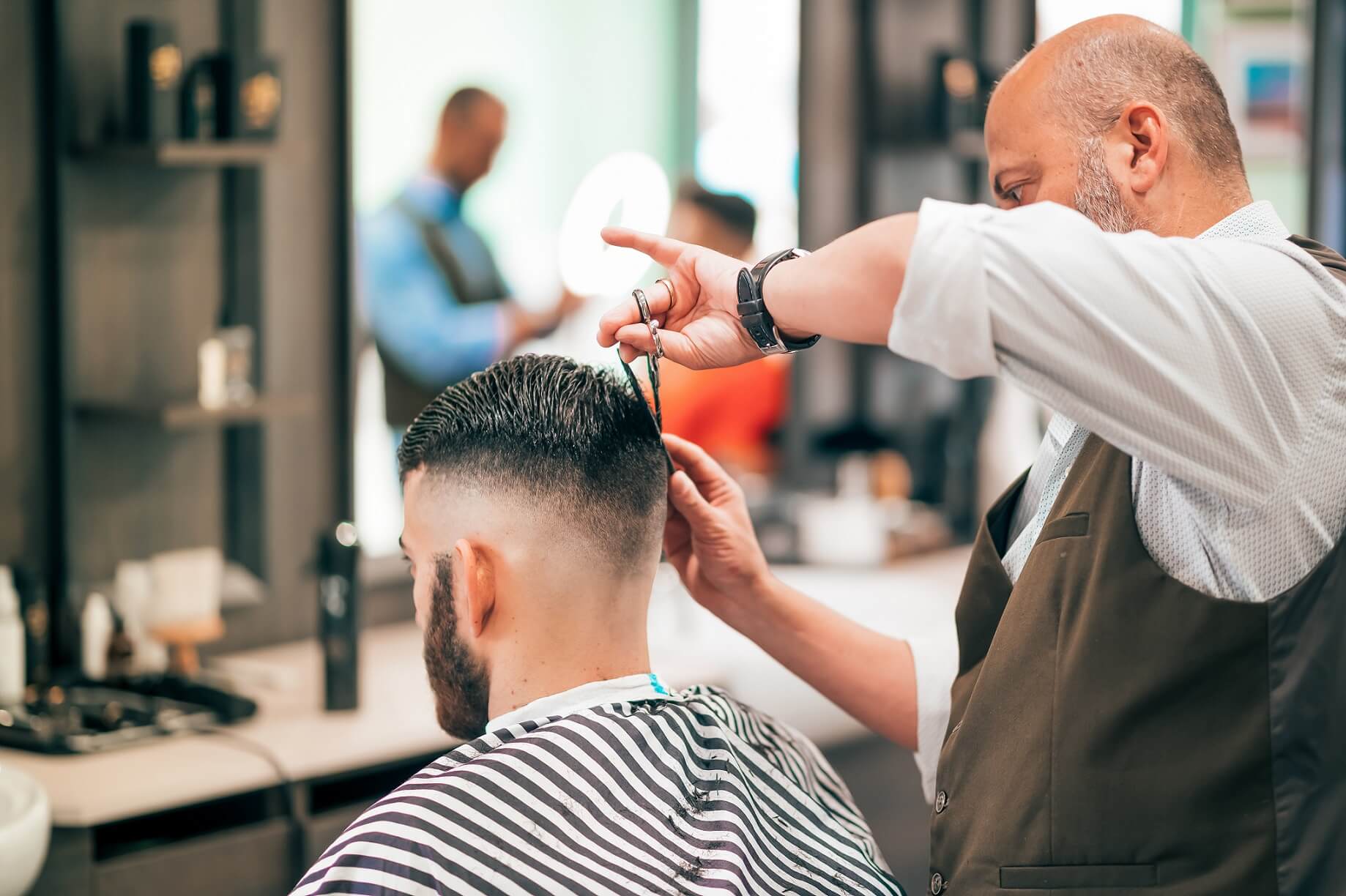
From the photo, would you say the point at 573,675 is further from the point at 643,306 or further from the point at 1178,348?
the point at 1178,348

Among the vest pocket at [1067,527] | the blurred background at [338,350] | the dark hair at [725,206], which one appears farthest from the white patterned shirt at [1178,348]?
the dark hair at [725,206]

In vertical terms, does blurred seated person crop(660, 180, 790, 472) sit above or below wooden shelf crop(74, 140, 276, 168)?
below

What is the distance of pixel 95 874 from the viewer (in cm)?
200

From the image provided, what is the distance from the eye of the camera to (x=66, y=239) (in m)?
2.54

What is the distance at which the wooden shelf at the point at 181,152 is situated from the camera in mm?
2490

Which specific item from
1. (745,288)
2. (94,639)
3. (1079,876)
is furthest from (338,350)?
(1079,876)

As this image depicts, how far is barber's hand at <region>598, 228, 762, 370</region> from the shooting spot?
1.31 meters

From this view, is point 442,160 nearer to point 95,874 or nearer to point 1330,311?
point 95,874

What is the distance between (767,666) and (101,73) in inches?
70.6

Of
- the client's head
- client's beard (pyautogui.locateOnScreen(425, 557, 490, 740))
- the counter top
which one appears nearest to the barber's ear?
the client's head

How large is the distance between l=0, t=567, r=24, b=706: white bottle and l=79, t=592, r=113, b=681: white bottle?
0.44 ft

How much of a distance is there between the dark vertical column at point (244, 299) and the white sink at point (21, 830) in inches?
41.8

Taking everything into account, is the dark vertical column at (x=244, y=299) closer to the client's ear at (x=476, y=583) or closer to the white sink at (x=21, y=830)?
the white sink at (x=21, y=830)

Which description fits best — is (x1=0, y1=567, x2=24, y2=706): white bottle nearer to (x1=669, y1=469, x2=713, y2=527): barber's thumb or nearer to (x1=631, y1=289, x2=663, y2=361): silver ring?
(x1=669, y1=469, x2=713, y2=527): barber's thumb
